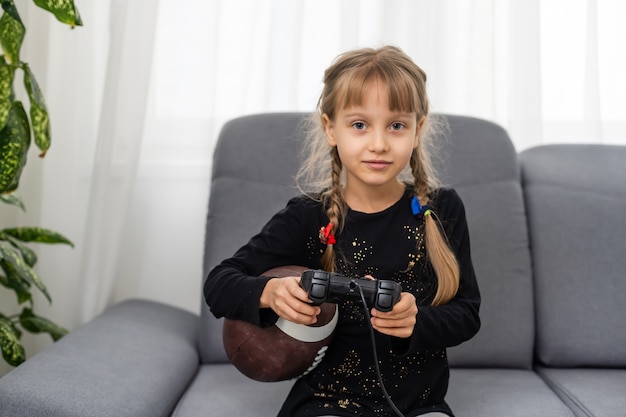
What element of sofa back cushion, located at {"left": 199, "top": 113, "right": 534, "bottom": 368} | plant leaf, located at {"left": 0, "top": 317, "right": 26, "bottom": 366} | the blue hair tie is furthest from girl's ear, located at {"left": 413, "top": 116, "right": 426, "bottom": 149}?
plant leaf, located at {"left": 0, "top": 317, "right": 26, "bottom": 366}

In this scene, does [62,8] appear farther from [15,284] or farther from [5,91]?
[15,284]

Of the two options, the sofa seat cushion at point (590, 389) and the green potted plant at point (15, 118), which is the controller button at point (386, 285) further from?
the green potted plant at point (15, 118)

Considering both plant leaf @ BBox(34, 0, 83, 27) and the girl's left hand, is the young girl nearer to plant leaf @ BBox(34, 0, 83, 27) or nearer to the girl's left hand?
the girl's left hand

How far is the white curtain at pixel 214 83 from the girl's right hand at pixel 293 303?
105cm

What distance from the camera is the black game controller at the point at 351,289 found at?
4.01 feet

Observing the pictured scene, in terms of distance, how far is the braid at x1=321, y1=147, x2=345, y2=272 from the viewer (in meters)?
1.54

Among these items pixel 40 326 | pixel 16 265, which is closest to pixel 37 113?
pixel 16 265

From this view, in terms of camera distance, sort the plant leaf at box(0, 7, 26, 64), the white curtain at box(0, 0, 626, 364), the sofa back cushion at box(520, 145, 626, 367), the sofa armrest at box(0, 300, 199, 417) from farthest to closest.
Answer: the white curtain at box(0, 0, 626, 364) → the sofa back cushion at box(520, 145, 626, 367) → the plant leaf at box(0, 7, 26, 64) → the sofa armrest at box(0, 300, 199, 417)

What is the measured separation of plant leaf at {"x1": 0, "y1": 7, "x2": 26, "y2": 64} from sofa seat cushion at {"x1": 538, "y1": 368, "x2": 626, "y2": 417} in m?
1.45

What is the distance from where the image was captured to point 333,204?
5.12ft

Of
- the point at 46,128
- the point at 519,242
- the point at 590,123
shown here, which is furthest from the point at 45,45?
the point at 590,123

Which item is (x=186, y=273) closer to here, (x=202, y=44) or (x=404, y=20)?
(x=202, y=44)

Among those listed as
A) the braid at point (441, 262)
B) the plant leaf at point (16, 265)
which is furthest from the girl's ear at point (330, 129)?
the plant leaf at point (16, 265)

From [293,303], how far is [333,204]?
0.32 meters
